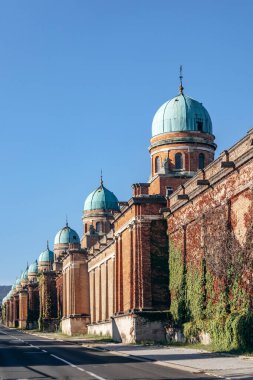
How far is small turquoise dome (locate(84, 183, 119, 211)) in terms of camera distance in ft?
342

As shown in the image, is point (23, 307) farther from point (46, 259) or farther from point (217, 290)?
point (217, 290)

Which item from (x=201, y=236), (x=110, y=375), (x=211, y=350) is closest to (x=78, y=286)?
(x=201, y=236)

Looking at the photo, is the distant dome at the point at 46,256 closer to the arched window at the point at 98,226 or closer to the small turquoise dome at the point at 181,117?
the arched window at the point at 98,226

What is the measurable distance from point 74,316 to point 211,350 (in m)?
57.7

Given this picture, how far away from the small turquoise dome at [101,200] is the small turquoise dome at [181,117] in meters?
36.7

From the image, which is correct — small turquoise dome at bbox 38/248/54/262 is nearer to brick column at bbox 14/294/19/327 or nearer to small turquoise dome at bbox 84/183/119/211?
brick column at bbox 14/294/19/327

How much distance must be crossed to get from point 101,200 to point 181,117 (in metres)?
39.8

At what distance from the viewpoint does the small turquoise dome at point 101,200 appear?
342ft

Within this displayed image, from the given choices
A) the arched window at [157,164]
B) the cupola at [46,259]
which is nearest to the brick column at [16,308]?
the cupola at [46,259]

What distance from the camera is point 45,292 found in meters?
120

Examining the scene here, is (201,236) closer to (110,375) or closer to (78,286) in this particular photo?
(110,375)

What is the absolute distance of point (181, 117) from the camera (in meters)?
66.8

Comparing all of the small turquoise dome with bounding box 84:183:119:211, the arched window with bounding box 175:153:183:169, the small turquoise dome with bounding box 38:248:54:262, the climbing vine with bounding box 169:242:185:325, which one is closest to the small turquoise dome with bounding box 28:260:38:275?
the small turquoise dome with bounding box 38:248:54:262

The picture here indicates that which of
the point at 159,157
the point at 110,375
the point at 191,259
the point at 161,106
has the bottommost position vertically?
the point at 110,375
